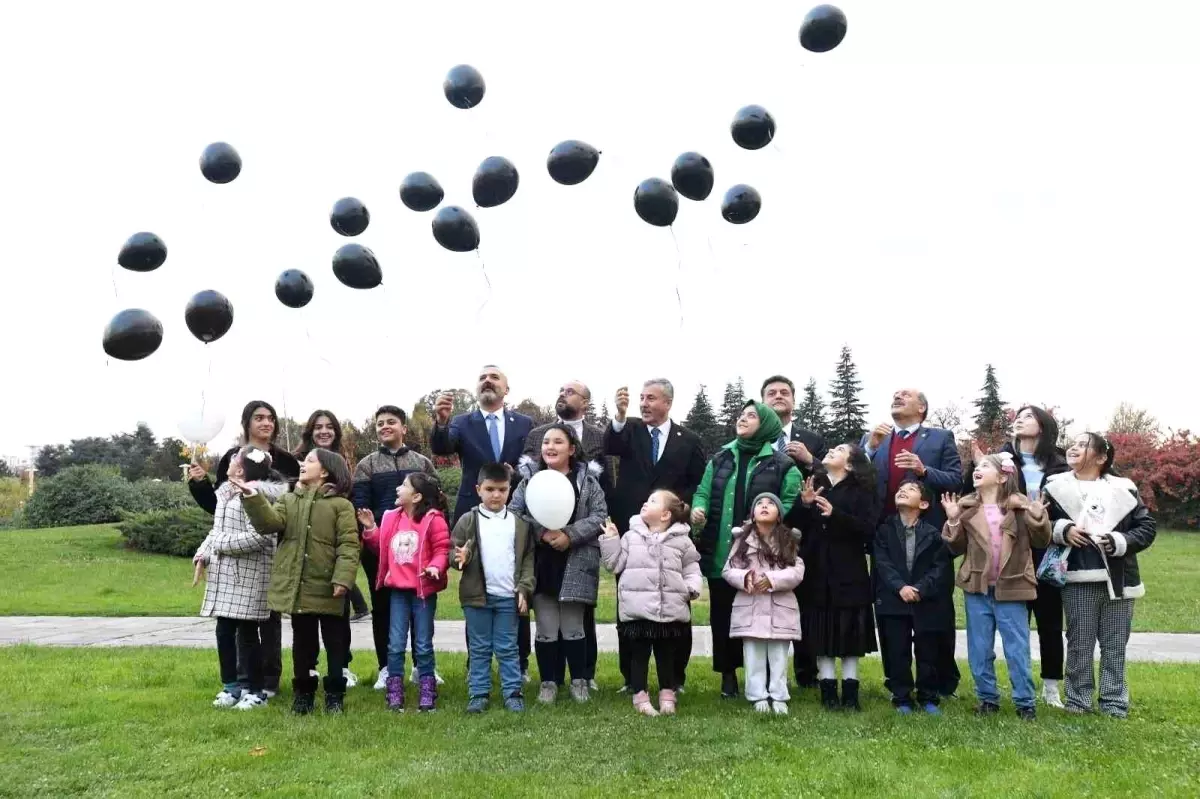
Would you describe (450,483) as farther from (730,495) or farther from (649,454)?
(730,495)

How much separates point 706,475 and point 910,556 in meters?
1.42

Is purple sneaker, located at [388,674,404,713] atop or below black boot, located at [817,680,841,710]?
atop

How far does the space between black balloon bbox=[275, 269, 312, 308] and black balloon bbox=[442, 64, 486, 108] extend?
2.21m

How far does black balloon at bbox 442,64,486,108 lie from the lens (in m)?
8.44

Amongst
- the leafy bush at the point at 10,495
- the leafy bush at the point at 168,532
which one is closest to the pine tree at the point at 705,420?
the leafy bush at the point at 168,532

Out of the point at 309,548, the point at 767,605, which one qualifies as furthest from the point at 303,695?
the point at 767,605

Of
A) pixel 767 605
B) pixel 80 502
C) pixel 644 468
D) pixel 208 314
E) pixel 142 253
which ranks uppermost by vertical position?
pixel 142 253

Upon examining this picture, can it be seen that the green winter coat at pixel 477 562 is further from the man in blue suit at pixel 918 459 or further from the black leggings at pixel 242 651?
the man in blue suit at pixel 918 459

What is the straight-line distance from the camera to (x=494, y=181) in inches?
311

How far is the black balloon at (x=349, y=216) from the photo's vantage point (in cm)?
845

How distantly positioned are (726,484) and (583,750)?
2125 mm

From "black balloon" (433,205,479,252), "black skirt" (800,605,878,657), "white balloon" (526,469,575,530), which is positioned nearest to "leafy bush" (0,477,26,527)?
"black balloon" (433,205,479,252)

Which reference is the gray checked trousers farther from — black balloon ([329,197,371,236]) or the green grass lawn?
black balloon ([329,197,371,236])

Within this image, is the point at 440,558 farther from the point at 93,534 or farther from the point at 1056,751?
the point at 93,534
